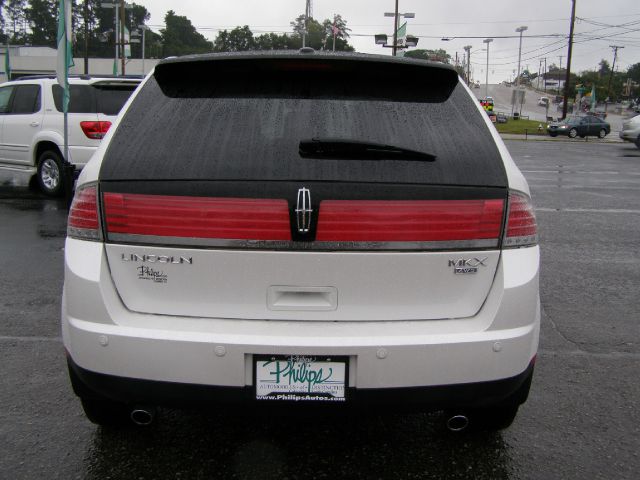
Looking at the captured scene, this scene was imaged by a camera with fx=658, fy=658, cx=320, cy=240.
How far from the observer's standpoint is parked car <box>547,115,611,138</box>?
4156 cm

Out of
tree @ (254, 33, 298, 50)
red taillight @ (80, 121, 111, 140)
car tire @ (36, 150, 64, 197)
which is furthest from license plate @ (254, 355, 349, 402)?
tree @ (254, 33, 298, 50)

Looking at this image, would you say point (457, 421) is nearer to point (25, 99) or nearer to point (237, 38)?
point (25, 99)

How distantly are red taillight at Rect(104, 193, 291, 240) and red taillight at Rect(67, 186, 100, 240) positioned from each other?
0.16 meters

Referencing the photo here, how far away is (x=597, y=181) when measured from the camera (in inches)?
593

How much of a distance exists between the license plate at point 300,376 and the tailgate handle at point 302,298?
18 cm

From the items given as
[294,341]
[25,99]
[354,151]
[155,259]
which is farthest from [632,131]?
[155,259]

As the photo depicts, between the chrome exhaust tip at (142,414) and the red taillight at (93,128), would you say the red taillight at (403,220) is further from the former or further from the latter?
the red taillight at (93,128)

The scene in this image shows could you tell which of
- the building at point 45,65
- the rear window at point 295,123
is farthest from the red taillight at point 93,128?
the building at point 45,65

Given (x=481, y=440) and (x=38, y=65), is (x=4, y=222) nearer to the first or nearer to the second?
(x=481, y=440)

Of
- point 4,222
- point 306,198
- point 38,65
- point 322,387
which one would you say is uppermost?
point 38,65

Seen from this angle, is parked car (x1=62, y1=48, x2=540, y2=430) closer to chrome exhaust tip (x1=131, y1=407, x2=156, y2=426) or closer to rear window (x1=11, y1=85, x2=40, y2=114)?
chrome exhaust tip (x1=131, y1=407, x2=156, y2=426)

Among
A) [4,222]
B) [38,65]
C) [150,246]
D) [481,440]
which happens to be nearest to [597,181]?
[4,222]

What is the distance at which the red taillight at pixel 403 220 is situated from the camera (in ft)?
7.77

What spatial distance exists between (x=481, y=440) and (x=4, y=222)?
289 inches
